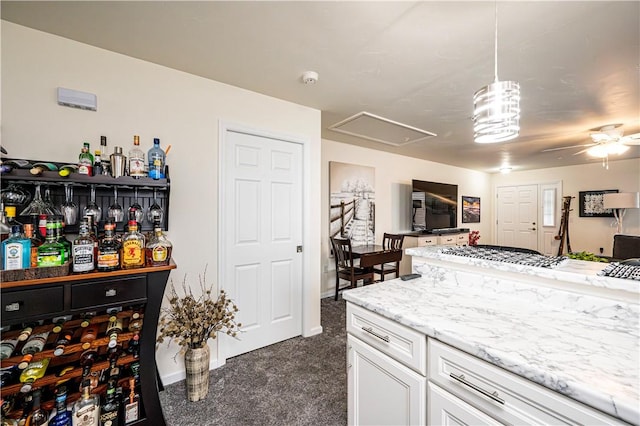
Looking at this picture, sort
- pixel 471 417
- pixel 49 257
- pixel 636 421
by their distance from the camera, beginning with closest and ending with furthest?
pixel 636 421
pixel 471 417
pixel 49 257

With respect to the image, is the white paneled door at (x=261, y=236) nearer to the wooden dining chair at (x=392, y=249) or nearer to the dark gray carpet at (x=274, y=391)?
the dark gray carpet at (x=274, y=391)

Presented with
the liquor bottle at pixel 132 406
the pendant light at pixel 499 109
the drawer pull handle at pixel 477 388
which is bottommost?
the liquor bottle at pixel 132 406

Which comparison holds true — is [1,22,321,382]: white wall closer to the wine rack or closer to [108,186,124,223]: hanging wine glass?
[108,186,124,223]: hanging wine glass

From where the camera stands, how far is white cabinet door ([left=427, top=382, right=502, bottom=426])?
933 mm

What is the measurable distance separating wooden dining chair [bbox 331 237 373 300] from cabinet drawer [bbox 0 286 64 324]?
2826mm

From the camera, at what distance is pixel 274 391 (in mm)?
1991

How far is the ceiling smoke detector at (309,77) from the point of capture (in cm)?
212

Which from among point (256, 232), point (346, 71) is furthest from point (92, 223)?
point (346, 71)

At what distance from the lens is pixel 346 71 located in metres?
2.11

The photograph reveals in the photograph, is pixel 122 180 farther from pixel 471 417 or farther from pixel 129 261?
pixel 471 417

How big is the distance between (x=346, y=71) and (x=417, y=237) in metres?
3.63

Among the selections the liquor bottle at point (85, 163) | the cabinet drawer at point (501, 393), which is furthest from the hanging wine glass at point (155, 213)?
the cabinet drawer at point (501, 393)

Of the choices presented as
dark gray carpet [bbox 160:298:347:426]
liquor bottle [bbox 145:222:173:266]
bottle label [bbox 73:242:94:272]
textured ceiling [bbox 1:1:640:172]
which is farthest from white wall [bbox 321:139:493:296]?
bottle label [bbox 73:242:94:272]

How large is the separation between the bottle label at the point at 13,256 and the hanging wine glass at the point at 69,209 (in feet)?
0.92
